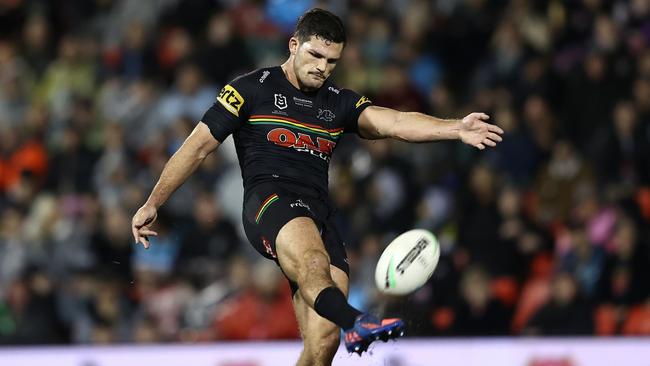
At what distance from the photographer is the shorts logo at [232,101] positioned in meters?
8.30

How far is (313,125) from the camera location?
27.8ft

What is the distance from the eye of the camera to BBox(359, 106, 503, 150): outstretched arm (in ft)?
26.5

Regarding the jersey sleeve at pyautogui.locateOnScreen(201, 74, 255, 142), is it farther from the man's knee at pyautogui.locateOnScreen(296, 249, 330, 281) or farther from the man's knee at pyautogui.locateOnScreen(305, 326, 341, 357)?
the man's knee at pyautogui.locateOnScreen(305, 326, 341, 357)

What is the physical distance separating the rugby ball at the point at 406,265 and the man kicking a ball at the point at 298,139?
0.27 meters

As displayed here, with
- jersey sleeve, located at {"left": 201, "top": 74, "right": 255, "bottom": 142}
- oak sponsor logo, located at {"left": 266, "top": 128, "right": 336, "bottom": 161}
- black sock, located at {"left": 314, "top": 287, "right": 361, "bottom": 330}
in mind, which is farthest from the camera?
oak sponsor logo, located at {"left": 266, "top": 128, "right": 336, "bottom": 161}

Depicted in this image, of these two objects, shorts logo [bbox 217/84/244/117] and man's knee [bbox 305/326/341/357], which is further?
shorts logo [bbox 217/84/244/117]

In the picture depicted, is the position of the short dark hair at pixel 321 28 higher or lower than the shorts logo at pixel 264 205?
higher

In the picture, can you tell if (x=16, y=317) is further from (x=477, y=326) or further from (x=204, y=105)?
(x=477, y=326)

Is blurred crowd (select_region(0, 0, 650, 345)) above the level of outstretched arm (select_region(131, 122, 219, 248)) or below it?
above

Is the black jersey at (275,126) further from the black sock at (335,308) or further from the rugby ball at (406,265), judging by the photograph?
the black sock at (335,308)

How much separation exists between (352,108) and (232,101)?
87 centimetres

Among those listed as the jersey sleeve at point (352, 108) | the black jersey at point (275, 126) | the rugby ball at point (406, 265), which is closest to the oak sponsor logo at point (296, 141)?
the black jersey at point (275, 126)

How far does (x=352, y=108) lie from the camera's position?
28.4 feet

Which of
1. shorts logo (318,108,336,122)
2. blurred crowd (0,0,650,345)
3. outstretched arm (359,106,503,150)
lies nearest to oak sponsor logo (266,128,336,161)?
shorts logo (318,108,336,122)
